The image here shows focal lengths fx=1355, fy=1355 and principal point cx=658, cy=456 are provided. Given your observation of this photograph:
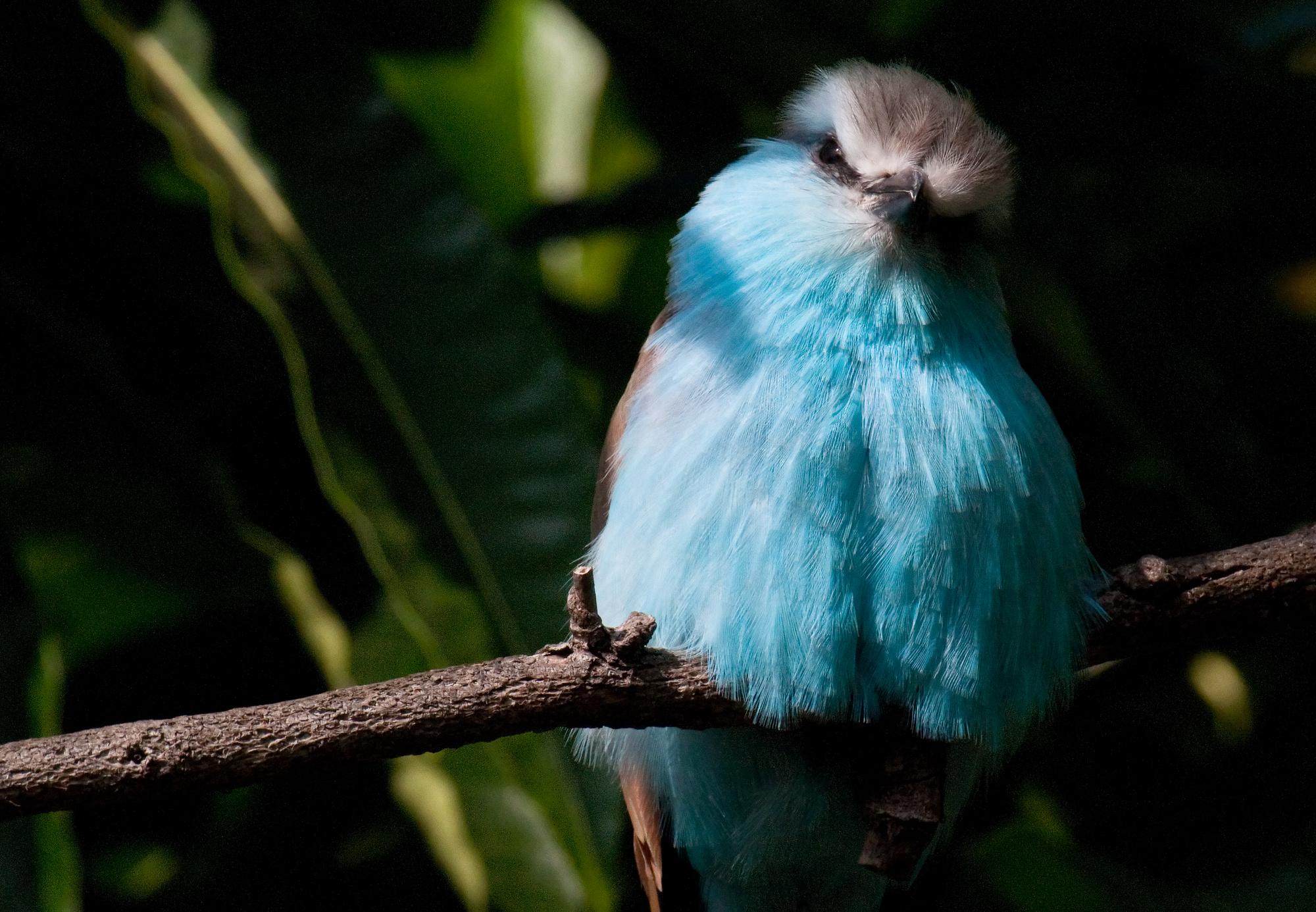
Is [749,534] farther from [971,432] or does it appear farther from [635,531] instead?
[971,432]

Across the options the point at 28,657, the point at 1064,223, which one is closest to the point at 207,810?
the point at 28,657

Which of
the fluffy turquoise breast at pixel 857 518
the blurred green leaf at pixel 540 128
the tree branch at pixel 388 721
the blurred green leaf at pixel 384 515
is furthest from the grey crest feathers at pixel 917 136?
the blurred green leaf at pixel 540 128

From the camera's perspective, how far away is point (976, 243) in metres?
2.73

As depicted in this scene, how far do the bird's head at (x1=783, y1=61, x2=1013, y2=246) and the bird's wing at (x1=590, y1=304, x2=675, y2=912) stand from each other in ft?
1.53

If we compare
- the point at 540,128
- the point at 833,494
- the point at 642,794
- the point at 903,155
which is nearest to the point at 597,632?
the point at 833,494

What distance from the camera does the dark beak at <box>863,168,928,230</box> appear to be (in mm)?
2516

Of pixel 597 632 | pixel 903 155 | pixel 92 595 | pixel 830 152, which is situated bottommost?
pixel 597 632

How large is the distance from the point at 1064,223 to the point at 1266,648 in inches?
48.5

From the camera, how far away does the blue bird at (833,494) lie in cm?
228

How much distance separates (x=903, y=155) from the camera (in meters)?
2.65

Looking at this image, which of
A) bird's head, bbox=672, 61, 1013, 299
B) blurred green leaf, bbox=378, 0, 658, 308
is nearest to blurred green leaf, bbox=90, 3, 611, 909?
bird's head, bbox=672, 61, 1013, 299

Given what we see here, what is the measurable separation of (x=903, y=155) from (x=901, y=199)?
171 mm

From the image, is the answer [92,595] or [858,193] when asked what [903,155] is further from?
[92,595]

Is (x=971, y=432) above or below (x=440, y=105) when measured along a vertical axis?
below
